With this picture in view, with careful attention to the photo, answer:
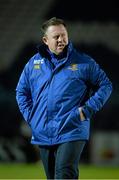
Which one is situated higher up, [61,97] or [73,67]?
[73,67]

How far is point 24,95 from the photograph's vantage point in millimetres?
4383

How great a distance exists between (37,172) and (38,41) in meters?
2.21

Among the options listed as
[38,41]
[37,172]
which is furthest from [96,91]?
[38,41]

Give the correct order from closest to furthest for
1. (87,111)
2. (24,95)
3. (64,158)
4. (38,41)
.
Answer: (64,158), (87,111), (24,95), (38,41)

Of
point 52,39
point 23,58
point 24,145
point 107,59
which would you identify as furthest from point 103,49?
point 52,39

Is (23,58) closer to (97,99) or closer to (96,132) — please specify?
(96,132)

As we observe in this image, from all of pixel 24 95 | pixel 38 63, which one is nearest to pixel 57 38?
pixel 38 63

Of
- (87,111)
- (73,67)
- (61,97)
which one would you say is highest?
(73,67)

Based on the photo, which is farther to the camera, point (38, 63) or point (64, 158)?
point (38, 63)

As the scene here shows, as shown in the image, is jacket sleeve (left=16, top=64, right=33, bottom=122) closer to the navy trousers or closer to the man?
the man

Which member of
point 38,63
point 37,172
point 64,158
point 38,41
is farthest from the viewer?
point 38,41

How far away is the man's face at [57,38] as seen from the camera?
13.5 ft

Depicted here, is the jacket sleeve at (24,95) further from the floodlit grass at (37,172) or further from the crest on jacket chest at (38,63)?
the floodlit grass at (37,172)

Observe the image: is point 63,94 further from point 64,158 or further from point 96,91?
point 64,158
